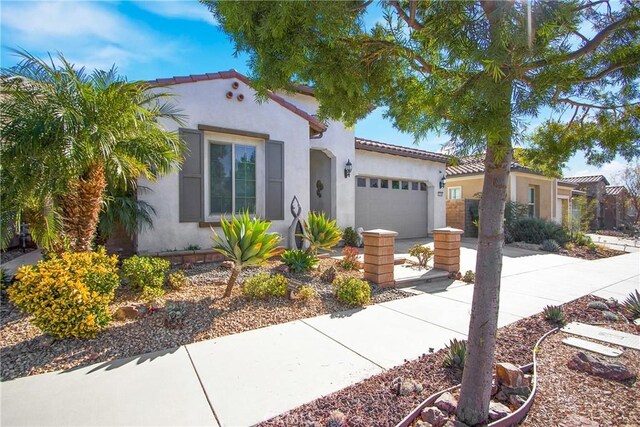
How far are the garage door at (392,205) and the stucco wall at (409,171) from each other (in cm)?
26

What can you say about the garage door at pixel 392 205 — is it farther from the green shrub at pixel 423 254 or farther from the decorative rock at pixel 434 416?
the decorative rock at pixel 434 416

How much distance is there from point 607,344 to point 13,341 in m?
7.33

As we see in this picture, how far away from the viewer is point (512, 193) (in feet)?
56.3

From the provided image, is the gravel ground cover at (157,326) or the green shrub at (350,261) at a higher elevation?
the green shrub at (350,261)

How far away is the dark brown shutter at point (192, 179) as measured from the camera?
7.83 metres

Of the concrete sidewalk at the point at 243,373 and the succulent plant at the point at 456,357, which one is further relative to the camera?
the succulent plant at the point at 456,357

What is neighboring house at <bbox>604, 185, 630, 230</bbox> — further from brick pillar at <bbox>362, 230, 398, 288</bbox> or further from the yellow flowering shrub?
the yellow flowering shrub

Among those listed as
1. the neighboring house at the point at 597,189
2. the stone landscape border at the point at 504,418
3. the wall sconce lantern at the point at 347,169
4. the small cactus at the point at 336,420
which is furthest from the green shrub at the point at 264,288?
the neighboring house at the point at 597,189

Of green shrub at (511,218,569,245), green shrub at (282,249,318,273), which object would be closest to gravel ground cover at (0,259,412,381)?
green shrub at (282,249,318,273)

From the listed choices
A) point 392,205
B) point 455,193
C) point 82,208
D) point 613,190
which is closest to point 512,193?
point 455,193

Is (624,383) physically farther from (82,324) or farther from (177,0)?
(177,0)

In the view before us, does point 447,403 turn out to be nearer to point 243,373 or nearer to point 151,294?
point 243,373

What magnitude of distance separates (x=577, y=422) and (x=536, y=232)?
14.2 m

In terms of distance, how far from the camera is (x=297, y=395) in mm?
2867
